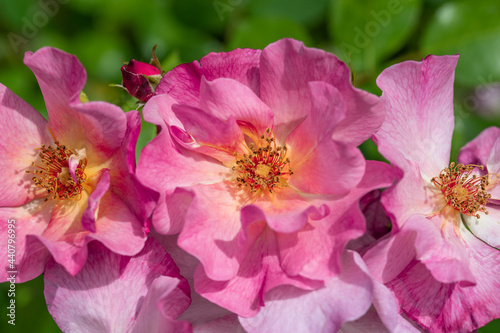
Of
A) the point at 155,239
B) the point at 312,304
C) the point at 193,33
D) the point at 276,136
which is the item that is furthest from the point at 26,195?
the point at 193,33

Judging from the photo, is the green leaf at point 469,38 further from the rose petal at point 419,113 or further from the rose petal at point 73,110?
the rose petal at point 73,110

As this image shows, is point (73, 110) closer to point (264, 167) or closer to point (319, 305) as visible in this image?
point (264, 167)

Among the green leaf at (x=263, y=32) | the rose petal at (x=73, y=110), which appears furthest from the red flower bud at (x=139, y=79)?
the green leaf at (x=263, y=32)

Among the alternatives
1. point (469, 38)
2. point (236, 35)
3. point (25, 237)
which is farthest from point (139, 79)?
point (469, 38)

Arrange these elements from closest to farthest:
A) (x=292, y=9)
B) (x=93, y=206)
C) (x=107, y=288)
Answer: (x=93, y=206), (x=107, y=288), (x=292, y=9)

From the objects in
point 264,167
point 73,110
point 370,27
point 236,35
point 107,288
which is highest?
point 370,27

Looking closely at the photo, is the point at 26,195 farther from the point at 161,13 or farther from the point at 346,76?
the point at 161,13
